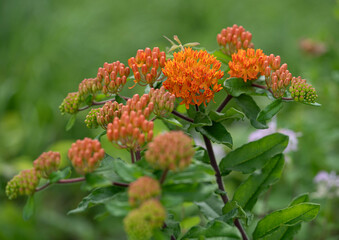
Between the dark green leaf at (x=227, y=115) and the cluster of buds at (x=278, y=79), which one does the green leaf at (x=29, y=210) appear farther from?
the cluster of buds at (x=278, y=79)

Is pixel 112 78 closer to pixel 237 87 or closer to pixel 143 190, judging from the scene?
pixel 237 87

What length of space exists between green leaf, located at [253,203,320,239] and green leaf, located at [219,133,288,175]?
0.17 metres

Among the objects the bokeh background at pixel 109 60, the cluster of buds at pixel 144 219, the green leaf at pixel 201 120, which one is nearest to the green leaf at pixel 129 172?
the cluster of buds at pixel 144 219

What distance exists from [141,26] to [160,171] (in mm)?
4761

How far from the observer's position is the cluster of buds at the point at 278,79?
1.40 m

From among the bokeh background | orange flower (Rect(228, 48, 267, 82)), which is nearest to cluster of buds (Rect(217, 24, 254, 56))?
orange flower (Rect(228, 48, 267, 82))

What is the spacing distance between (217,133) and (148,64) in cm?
32

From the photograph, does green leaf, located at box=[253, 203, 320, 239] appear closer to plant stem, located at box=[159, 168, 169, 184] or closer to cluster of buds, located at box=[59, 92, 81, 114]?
plant stem, located at box=[159, 168, 169, 184]

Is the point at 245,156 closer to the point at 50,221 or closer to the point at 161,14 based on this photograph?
the point at 50,221

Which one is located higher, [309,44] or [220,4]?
[220,4]

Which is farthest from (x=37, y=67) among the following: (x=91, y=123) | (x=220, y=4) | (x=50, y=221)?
(x=91, y=123)

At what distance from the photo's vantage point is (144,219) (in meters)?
0.98

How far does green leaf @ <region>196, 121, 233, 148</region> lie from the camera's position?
1406 millimetres

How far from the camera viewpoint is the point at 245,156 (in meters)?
1.54
